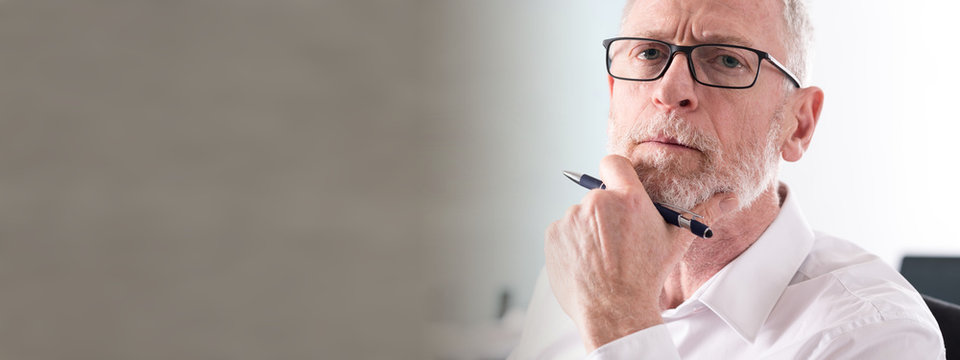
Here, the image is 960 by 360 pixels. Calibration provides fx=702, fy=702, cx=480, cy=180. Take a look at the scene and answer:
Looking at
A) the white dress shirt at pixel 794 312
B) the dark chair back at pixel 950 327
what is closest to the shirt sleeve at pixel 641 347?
the white dress shirt at pixel 794 312

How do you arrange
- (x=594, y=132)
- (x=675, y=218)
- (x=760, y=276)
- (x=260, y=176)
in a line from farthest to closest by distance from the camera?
(x=594, y=132)
(x=760, y=276)
(x=675, y=218)
(x=260, y=176)

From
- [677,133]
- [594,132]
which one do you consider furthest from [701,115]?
[594,132]

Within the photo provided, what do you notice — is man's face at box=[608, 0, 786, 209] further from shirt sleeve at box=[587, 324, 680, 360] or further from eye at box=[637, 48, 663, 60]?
shirt sleeve at box=[587, 324, 680, 360]

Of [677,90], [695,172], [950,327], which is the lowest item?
[950,327]

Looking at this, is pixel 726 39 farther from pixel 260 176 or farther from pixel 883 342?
pixel 260 176

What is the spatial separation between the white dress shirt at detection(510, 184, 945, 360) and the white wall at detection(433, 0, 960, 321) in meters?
0.34

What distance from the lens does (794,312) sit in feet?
3.39

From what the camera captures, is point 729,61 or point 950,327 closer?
point 729,61

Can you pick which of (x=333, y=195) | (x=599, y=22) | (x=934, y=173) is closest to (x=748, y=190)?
(x=333, y=195)

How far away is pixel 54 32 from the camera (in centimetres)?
61

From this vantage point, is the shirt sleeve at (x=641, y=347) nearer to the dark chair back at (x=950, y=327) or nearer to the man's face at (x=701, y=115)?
the man's face at (x=701, y=115)

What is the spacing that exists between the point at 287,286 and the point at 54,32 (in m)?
0.36

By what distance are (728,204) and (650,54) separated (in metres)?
0.26

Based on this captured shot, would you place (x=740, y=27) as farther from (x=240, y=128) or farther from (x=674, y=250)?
(x=240, y=128)
